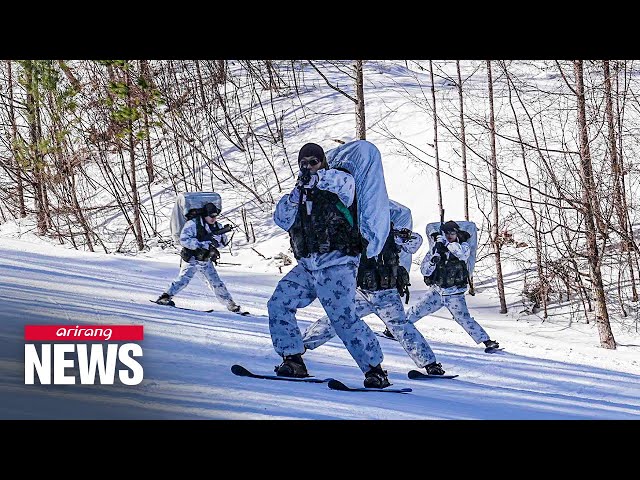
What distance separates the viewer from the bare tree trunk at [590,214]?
5934mm

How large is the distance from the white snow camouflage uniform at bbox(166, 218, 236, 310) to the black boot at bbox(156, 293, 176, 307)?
30 mm

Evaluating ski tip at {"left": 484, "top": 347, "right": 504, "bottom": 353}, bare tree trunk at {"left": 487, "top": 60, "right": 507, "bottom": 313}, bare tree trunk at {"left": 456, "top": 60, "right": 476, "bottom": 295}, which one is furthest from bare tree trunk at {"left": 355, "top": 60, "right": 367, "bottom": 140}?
ski tip at {"left": 484, "top": 347, "right": 504, "bottom": 353}

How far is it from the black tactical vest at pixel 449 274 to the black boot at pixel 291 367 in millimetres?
1302

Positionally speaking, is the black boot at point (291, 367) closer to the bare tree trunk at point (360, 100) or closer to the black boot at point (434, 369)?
the black boot at point (434, 369)

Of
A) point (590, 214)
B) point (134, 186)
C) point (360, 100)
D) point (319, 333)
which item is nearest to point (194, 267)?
point (134, 186)

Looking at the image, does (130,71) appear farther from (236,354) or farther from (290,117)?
(236,354)

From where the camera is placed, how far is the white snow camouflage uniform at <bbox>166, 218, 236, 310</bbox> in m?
5.49

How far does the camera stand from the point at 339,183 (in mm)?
4445

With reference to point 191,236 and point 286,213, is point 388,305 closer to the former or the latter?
point 286,213

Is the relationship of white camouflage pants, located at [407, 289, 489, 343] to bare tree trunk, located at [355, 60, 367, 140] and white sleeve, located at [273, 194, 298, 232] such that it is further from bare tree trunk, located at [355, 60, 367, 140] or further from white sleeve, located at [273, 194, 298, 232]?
bare tree trunk, located at [355, 60, 367, 140]

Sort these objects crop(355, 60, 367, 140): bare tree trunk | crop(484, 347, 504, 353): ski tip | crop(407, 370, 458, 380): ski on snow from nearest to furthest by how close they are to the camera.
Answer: crop(407, 370, 458, 380): ski on snow < crop(484, 347, 504, 353): ski tip < crop(355, 60, 367, 140): bare tree trunk

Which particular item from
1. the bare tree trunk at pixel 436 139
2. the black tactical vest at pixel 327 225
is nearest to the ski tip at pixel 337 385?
the black tactical vest at pixel 327 225
